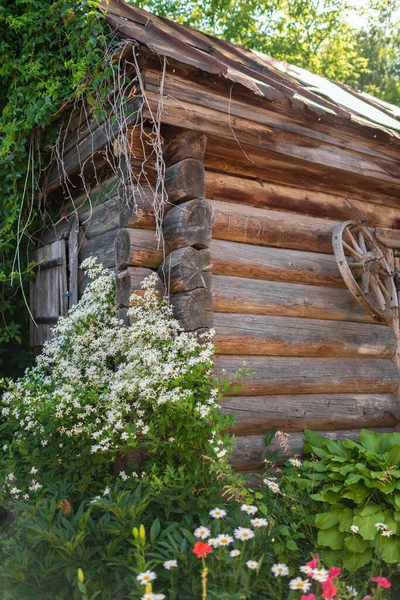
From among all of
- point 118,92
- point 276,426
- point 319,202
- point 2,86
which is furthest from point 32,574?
point 2,86

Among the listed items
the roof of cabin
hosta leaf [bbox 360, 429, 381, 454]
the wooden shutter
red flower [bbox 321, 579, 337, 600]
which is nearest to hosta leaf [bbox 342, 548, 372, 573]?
hosta leaf [bbox 360, 429, 381, 454]

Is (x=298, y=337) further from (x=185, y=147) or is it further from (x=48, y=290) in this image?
(x=48, y=290)

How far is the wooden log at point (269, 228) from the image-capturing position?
4.49m

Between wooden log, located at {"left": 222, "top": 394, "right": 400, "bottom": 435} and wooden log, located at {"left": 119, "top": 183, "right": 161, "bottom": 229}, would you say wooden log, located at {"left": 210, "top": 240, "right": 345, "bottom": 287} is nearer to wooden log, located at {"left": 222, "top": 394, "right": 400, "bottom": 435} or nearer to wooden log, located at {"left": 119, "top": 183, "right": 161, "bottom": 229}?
wooden log, located at {"left": 119, "top": 183, "right": 161, "bottom": 229}

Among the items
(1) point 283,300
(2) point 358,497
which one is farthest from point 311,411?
(2) point 358,497

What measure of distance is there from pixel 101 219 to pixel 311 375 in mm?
2132

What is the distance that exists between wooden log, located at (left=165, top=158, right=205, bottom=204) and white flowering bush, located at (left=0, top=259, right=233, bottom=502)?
24.6 inches

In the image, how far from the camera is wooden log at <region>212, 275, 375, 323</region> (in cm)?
441

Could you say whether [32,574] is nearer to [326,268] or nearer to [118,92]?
[118,92]

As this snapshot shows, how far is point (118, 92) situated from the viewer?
4043 mm

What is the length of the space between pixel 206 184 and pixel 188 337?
4.11ft

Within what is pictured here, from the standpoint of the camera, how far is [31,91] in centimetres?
494

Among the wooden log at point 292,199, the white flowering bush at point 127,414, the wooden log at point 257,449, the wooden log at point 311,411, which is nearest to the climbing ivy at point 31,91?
the wooden log at point 292,199

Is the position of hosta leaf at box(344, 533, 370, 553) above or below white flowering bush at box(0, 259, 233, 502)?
below
